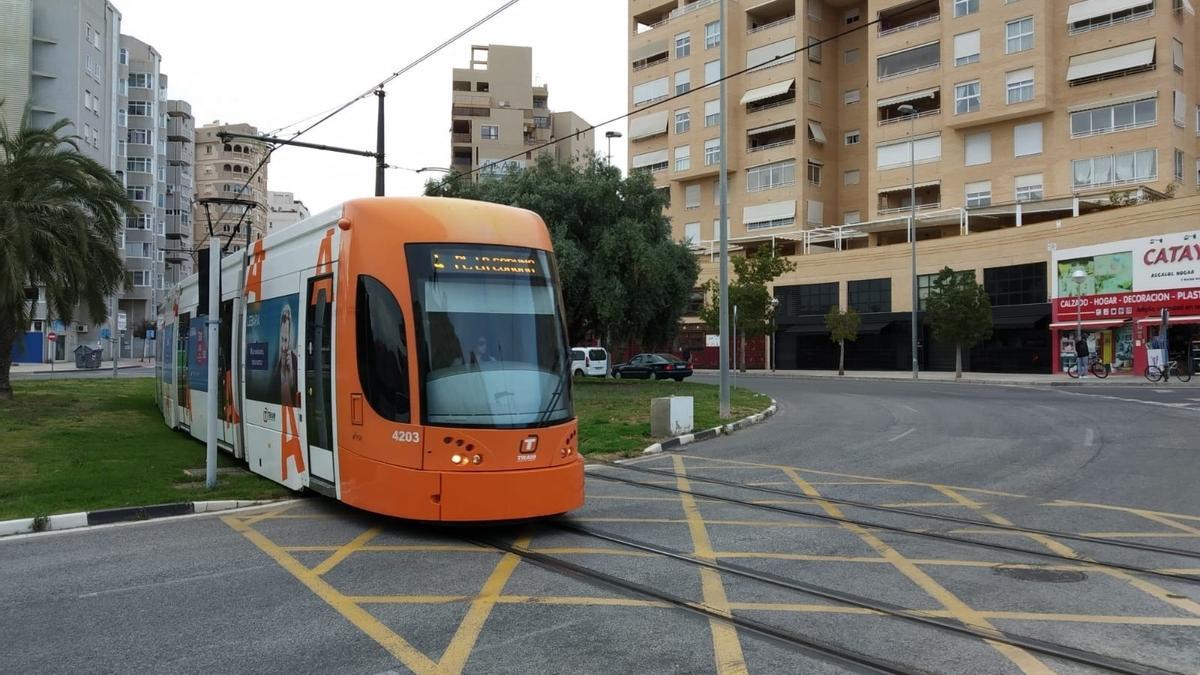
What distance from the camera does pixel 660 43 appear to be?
6388 cm

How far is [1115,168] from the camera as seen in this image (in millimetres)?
43094

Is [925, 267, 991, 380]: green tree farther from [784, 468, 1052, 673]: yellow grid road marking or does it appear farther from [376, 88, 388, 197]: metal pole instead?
[784, 468, 1052, 673]: yellow grid road marking

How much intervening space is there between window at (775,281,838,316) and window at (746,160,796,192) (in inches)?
302

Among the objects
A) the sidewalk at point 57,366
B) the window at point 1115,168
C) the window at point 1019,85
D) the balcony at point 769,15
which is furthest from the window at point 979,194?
the sidewalk at point 57,366

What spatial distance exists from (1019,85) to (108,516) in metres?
49.3

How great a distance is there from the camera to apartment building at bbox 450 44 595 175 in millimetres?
81375

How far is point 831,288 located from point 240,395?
44.8 meters

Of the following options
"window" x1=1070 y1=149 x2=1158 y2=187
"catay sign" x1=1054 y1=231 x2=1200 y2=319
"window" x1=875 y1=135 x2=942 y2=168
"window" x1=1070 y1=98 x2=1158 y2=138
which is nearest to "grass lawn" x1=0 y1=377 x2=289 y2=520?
"catay sign" x1=1054 y1=231 x2=1200 y2=319

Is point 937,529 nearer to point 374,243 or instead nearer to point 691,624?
point 691,624

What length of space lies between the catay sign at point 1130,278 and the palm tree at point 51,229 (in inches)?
1405

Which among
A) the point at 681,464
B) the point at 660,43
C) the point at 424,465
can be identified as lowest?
the point at 681,464

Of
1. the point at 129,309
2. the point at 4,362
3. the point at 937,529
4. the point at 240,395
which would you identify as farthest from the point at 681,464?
the point at 129,309

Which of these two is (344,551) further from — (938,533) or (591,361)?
(591,361)

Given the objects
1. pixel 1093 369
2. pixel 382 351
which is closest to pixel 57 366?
pixel 382 351
